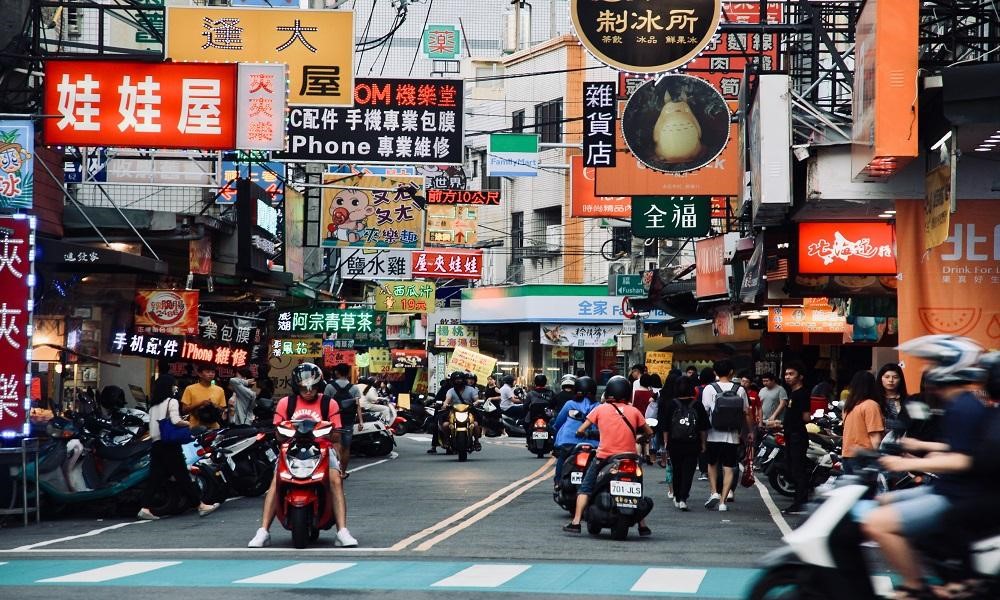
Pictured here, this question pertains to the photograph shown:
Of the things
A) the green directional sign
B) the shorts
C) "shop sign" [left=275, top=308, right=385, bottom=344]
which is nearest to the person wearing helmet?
the shorts

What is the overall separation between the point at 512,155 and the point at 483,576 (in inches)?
886

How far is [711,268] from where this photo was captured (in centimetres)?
2958

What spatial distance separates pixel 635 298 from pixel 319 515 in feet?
81.5

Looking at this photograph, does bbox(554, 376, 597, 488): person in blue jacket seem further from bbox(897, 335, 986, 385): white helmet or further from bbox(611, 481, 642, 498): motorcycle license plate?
bbox(897, 335, 986, 385): white helmet

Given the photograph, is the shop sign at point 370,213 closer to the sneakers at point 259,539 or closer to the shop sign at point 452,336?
the sneakers at point 259,539

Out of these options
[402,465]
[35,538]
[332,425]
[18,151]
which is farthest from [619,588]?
[402,465]

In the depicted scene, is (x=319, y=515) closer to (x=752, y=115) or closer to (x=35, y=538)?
(x=35, y=538)

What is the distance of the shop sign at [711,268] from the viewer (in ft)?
94.1

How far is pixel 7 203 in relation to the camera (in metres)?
20.7

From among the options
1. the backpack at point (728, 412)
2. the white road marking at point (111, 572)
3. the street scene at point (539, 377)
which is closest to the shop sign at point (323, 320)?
the street scene at point (539, 377)

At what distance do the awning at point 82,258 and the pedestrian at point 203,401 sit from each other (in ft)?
7.40

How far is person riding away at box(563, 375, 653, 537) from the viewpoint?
16.1m

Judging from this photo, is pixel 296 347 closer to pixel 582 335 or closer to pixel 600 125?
pixel 600 125

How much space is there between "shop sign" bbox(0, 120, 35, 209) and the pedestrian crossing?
312 inches
